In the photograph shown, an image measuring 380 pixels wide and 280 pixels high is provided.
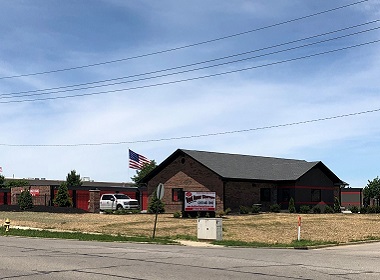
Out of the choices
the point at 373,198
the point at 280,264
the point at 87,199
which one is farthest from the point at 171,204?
the point at 373,198

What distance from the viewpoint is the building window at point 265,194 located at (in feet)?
174

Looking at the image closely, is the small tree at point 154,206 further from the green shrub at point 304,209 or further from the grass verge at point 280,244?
the grass verge at point 280,244

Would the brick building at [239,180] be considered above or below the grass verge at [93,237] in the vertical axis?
above

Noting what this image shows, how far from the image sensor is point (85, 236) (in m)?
25.9

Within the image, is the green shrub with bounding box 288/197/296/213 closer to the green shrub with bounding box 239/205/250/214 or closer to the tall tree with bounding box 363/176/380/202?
the green shrub with bounding box 239/205/250/214

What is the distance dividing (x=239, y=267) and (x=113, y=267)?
3142 millimetres

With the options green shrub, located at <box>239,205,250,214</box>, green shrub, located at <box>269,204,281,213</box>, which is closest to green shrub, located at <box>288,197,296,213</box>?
green shrub, located at <box>269,204,281,213</box>

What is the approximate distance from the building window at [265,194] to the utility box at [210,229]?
2773 cm

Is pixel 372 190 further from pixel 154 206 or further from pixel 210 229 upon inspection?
pixel 210 229

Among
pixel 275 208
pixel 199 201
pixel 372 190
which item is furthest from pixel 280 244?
pixel 372 190

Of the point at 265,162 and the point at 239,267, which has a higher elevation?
the point at 265,162

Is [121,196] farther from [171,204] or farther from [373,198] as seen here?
[373,198]

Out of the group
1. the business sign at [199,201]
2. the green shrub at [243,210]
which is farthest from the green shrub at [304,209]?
the business sign at [199,201]

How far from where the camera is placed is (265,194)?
175 feet
